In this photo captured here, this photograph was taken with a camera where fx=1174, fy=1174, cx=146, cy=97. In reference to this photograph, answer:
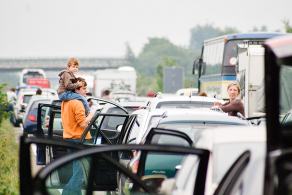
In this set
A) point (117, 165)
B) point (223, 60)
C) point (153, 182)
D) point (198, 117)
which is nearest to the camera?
point (117, 165)

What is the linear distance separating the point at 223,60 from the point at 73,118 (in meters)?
20.9

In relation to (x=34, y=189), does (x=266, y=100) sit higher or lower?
higher

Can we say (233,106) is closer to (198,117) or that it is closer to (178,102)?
(178,102)

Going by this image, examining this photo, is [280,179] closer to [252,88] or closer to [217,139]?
[217,139]

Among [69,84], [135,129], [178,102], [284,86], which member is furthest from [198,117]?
[178,102]

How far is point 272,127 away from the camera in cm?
617

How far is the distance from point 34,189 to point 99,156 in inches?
28.4

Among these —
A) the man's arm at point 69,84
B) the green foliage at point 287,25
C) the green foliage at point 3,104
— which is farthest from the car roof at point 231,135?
the green foliage at point 287,25

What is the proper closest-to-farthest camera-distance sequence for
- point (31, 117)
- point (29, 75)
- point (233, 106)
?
point (233, 106) → point (31, 117) → point (29, 75)

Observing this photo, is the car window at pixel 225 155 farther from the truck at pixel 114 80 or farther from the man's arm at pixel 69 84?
the truck at pixel 114 80

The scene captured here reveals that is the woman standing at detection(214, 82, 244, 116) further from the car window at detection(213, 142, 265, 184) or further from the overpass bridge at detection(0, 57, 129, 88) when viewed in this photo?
the overpass bridge at detection(0, 57, 129, 88)

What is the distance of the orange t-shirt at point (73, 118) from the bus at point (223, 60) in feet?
54.3

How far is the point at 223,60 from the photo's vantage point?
36094 mm

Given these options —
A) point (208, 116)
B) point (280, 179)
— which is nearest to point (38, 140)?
point (280, 179)
